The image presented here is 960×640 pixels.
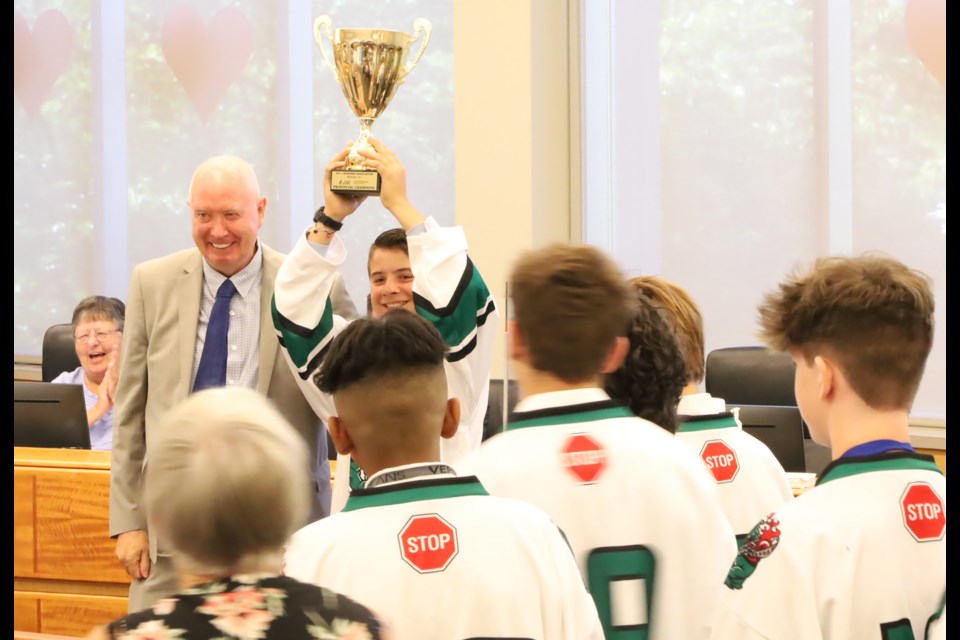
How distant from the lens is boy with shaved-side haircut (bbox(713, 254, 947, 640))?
1734 mm

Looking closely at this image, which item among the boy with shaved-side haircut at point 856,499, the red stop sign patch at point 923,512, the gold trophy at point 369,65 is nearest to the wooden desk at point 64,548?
the gold trophy at point 369,65

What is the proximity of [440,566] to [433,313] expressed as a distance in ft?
3.92

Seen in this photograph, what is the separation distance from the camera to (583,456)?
6.81ft

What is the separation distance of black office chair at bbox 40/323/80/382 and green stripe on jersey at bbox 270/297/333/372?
403 cm

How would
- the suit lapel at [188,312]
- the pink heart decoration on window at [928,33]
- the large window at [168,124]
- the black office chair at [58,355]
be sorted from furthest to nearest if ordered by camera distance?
the large window at [168,124] < the black office chair at [58,355] < the pink heart decoration on window at [928,33] < the suit lapel at [188,312]

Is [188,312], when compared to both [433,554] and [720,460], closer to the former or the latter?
[720,460]

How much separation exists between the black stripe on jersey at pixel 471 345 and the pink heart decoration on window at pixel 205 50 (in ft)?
16.8

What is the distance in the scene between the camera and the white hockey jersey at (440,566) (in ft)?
5.86

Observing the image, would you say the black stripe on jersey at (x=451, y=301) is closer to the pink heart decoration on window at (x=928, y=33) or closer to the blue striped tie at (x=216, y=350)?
the blue striped tie at (x=216, y=350)

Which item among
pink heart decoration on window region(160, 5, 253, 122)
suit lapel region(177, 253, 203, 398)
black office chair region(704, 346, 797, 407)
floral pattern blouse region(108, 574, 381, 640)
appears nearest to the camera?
floral pattern blouse region(108, 574, 381, 640)

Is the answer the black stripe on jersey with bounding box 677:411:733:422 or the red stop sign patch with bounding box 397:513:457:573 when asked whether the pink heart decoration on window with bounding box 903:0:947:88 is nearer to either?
the black stripe on jersey with bounding box 677:411:733:422

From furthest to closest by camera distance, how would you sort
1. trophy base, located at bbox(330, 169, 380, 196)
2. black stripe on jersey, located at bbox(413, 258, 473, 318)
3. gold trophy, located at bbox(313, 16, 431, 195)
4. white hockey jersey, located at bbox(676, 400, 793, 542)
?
gold trophy, located at bbox(313, 16, 431, 195), trophy base, located at bbox(330, 169, 380, 196), black stripe on jersey, located at bbox(413, 258, 473, 318), white hockey jersey, located at bbox(676, 400, 793, 542)

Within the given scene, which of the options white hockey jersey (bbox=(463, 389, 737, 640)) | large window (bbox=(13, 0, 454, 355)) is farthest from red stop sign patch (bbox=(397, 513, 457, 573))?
large window (bbox=(13, 0, 454, 355))

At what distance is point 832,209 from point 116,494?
3.73 m
